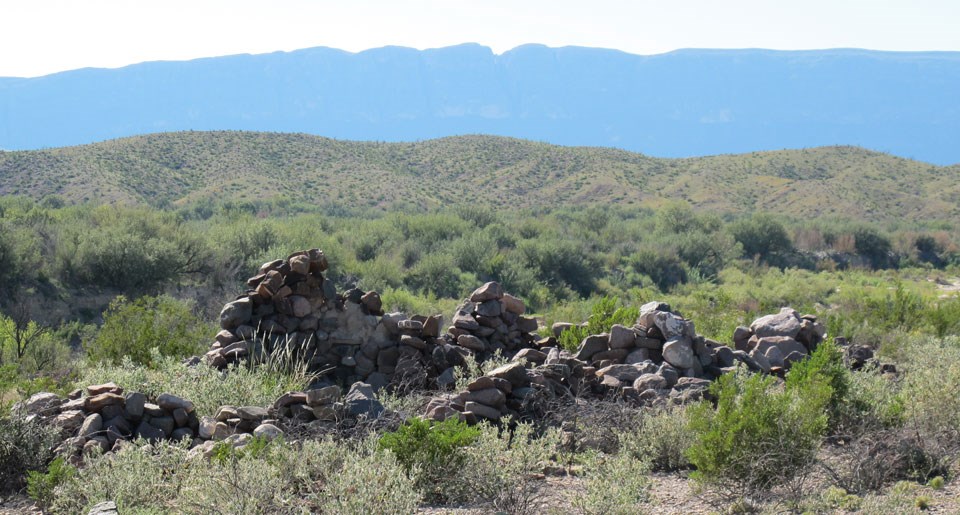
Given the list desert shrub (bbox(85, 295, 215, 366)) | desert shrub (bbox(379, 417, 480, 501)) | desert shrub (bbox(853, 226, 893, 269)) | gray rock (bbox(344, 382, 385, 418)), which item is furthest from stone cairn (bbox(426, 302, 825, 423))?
desert shrub (bbox(853, 226, 893, 269))

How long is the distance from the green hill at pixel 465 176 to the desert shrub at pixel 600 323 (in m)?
37.9

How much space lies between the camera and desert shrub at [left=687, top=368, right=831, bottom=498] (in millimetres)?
6582

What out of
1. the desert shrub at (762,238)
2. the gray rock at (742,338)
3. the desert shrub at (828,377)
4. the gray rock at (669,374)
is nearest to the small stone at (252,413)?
the gray rock at (669,374)

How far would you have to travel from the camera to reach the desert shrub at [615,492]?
18.7 ft

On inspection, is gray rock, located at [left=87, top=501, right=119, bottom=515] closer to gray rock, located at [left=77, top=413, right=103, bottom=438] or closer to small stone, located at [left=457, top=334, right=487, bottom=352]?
gray rock, located at [left=77, top=413, right=103, bottom=438]

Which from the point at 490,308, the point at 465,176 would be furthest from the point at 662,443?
the point at 465,176

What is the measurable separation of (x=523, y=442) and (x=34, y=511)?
13.0ft

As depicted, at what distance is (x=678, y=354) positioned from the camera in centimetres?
1112

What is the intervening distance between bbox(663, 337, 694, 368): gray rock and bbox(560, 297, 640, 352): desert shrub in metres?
1.54

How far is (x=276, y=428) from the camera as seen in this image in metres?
7.43

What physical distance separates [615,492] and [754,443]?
5.42 ft

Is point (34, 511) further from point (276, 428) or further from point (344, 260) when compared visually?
point (344, 260)

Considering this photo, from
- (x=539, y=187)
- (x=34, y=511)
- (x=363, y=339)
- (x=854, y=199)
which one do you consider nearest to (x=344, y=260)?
(x=363, y=339)

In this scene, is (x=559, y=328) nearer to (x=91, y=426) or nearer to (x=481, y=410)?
(x=481, y=410)
